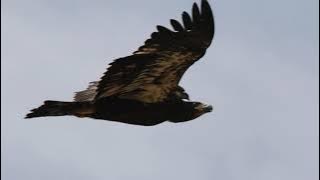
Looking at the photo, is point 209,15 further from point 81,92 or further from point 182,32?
point 81,92

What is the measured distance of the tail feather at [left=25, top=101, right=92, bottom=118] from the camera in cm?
3850

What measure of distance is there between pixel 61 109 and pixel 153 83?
3.97ft

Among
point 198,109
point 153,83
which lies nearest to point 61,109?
point 153,83

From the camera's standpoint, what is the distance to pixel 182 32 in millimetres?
37938

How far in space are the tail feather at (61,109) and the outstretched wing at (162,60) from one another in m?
0.23

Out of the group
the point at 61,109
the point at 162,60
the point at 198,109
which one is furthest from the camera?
the point at 198,109

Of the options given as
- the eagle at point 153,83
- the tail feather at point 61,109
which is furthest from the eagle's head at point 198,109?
the tail feather at point 61,109

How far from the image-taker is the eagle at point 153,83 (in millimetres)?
37844

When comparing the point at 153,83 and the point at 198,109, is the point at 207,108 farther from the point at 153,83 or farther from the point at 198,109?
the point at 153,83

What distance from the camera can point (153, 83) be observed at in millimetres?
38500

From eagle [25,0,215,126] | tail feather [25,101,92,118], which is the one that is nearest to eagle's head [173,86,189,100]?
eagle [25,0,215,126]

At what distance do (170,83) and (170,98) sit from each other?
315 mm

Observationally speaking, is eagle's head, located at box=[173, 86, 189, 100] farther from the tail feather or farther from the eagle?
the tail feather

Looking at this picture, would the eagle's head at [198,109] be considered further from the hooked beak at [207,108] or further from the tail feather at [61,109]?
the tail feather at [61,109]
